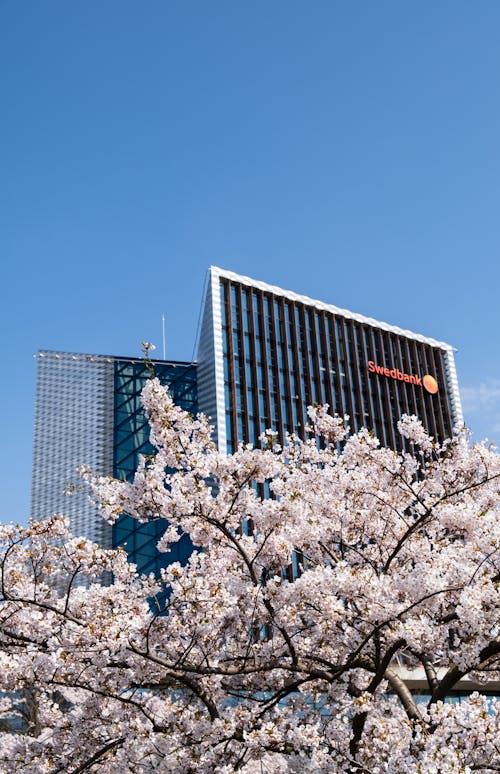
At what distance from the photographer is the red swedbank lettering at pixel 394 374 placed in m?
63.9

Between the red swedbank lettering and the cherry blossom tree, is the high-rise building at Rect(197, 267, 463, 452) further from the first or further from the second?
the cherry blossom tree

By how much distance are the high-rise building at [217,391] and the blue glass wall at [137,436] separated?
0.24ft

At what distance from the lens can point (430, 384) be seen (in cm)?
6744

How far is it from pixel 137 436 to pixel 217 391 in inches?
268

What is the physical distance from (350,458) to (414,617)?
3.64 meters

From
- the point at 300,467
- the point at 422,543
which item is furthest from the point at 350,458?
the point at 422,543

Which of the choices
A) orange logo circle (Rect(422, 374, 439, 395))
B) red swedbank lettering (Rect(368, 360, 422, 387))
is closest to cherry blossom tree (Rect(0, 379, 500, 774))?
red swedbank lettering (Rect(368, 360, 422, 387))

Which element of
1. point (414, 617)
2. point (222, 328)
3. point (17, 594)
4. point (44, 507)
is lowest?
point (414, 617)

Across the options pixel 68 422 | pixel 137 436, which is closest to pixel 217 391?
pixel 137 436

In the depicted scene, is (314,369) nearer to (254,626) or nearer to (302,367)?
(302,367)

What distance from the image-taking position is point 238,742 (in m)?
8.58

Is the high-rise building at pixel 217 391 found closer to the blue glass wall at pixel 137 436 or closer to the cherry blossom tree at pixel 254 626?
the blue glass wall at pixel 137 436

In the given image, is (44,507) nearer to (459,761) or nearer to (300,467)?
(300,467)

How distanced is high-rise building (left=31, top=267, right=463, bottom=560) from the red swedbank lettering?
21 cm
